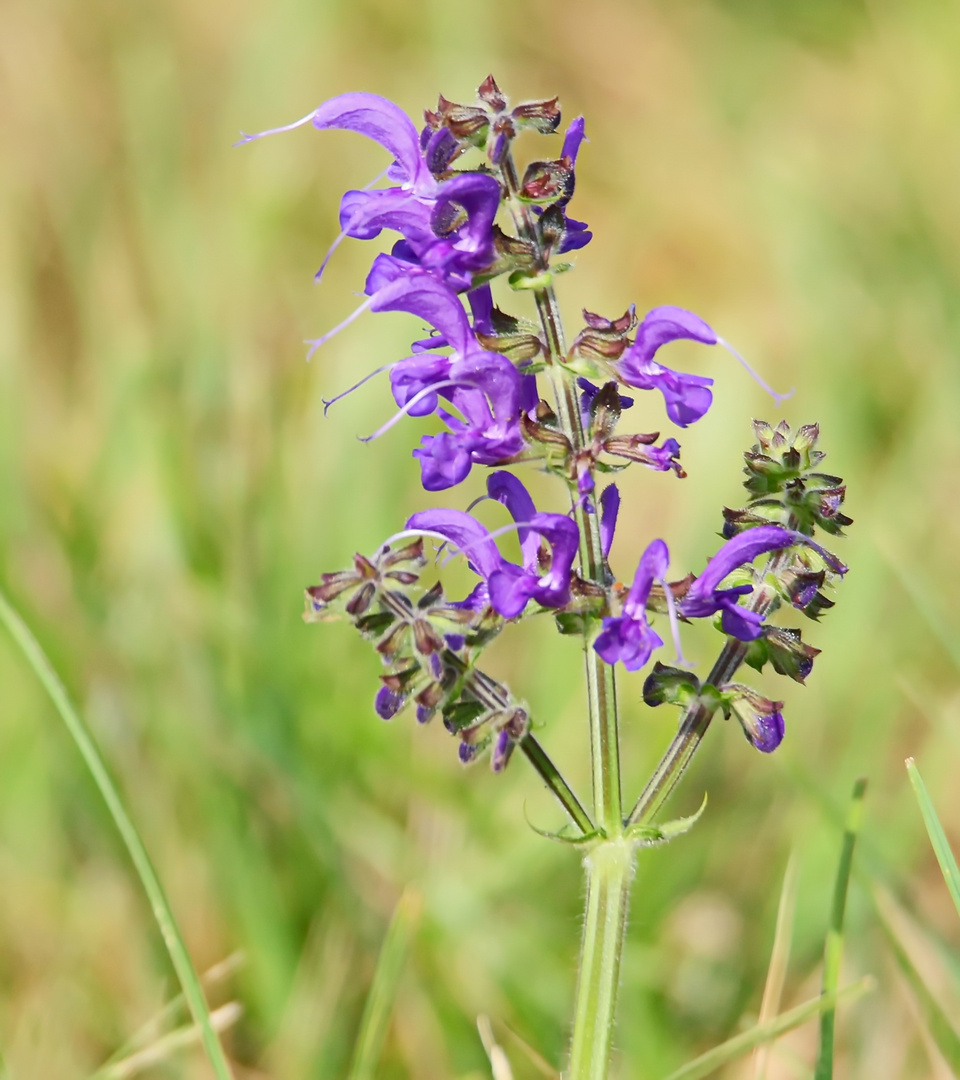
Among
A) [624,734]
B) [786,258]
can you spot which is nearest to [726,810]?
[624,734]

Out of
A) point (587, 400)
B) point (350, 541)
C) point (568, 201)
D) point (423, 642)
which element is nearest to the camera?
point (423, 642)

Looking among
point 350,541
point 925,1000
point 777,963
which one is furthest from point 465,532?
point 350,541

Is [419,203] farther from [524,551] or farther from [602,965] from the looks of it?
[602,965]

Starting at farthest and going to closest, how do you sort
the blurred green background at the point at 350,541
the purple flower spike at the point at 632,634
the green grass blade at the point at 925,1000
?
the blurred green background at the point at 350,541 < the green grass blade at the point at 925,1000 < the purple flower spike at the point at 632,634

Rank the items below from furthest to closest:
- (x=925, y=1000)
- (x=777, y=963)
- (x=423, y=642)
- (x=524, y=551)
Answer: (x=925, y=1000), (x=777, y=963), (x=524, y=551), (x=423, y=642)

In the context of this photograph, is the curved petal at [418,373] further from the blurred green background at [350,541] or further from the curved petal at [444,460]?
the blurred green background at [350,541]

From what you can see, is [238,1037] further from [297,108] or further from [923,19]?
[923,19]

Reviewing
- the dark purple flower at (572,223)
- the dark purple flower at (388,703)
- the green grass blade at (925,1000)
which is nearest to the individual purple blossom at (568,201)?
the dark purple flower at (572,223)
